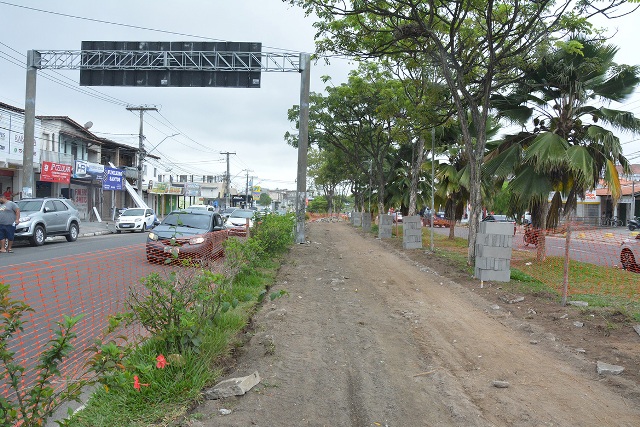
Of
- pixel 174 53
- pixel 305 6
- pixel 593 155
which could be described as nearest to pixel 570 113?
pixel 593 155

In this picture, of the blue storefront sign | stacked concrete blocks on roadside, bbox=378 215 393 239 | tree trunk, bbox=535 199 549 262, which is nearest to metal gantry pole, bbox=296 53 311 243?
stacked concrete blocks on roadside, bbox=378 215 393 239

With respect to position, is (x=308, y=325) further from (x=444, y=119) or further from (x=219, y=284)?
(x=444, y=119)

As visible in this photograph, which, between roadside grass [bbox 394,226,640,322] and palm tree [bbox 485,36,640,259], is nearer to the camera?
roadside grass [bbox 394,226,640,322]

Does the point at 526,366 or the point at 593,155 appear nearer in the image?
the point at 526,366

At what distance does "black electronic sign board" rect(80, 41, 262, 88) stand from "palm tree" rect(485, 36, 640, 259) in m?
11.0

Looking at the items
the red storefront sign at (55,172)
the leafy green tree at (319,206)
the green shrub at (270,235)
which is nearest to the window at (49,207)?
the green shrub at (270,235)

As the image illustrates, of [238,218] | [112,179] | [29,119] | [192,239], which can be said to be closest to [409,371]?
[192,239]

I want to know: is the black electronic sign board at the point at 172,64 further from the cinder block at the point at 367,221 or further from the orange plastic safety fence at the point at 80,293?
the cinder block at the point at 367,221

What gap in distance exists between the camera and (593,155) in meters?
13.5

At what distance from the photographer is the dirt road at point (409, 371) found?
420 cm

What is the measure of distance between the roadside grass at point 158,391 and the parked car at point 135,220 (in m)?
25.0

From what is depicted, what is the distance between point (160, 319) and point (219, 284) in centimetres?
79

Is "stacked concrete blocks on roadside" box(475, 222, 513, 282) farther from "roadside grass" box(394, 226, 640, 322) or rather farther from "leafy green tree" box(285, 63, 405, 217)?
"leafy green tree" box(285, 63, 405, 217)

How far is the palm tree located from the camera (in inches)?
498
